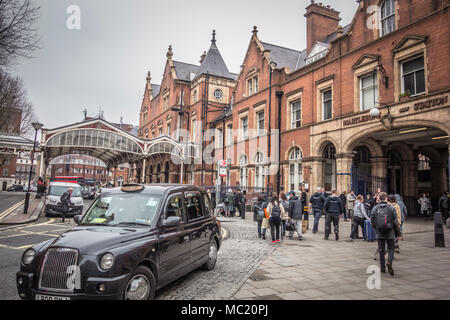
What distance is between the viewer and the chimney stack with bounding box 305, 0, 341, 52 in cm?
2530

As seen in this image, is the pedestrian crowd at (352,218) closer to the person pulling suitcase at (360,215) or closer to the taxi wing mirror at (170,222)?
the person pulling suitcase at (360,215)

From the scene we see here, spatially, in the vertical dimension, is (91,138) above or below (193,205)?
above

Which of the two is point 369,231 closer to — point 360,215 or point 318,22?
point 360,215

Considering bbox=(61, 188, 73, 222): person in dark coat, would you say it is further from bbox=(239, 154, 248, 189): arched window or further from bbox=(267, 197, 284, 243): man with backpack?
bbox=(239, 154, 248, 189): arched window

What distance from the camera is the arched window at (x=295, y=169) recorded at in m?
22.2

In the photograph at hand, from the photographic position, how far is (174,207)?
5438 millimetres

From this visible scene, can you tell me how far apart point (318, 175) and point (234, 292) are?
643 inches

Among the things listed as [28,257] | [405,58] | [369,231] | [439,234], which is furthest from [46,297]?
[405,58]

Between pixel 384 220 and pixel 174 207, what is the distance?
455 centimetres

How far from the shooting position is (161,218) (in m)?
4.93

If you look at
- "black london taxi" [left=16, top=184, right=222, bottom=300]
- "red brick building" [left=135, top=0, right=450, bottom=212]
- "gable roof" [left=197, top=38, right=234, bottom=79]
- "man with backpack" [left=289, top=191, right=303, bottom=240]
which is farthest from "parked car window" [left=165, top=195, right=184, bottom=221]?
"gable roof" [left=197, top=38, right=234, bottom=79]
